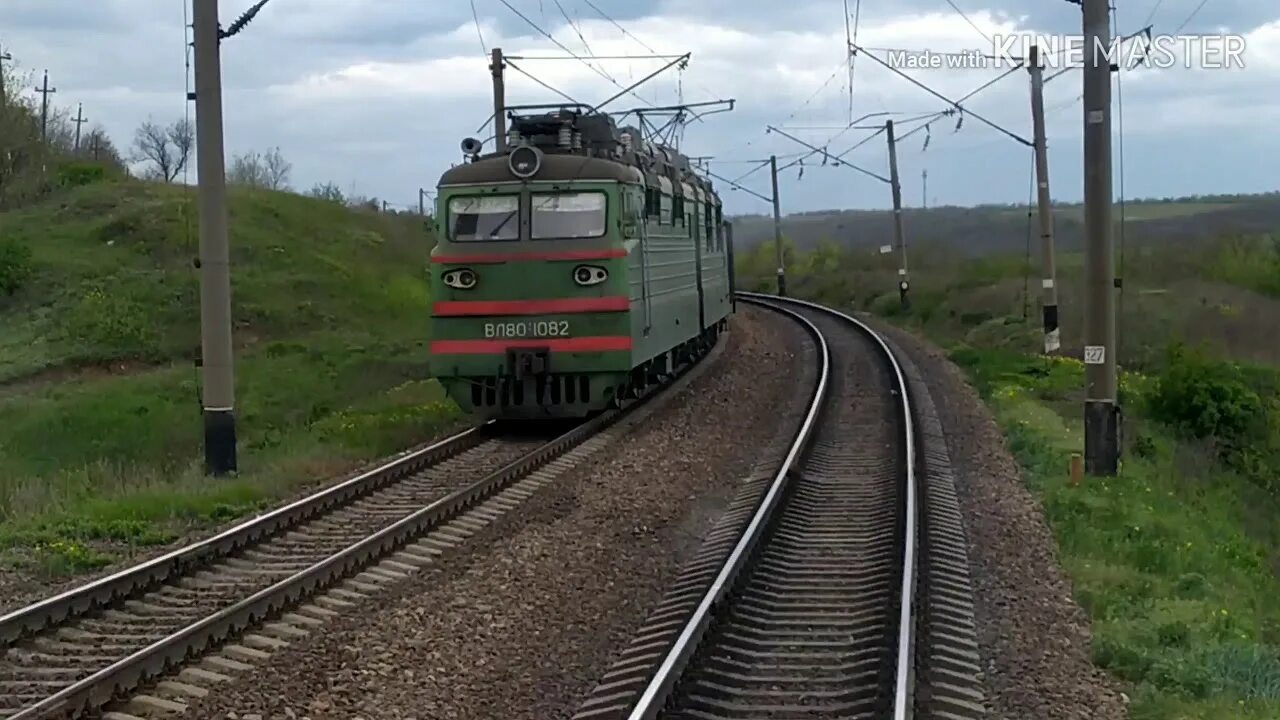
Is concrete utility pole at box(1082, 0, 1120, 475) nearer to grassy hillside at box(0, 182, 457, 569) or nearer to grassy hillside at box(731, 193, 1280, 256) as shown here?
grassy hillside at box(0, 182, 457, 569)

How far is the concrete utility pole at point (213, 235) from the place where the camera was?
47.2ft

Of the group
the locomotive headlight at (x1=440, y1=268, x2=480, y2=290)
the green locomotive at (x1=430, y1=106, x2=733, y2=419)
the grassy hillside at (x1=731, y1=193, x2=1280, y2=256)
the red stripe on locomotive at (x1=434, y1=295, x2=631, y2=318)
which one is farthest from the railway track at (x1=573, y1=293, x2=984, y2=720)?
the grassy hillside at (x1=731, y1=193, x2=1280, y2=256)

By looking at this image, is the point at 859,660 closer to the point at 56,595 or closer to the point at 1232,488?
the point at 56,595

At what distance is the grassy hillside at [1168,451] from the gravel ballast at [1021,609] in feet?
0.54

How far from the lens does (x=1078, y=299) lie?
124ft

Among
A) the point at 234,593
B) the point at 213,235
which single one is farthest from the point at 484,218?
the point at 234,593

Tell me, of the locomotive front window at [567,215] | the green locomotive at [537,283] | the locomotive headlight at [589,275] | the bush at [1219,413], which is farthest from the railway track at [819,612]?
the bush at [1219,413]

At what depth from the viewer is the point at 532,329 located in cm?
1677

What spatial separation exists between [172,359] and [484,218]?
19062 mm

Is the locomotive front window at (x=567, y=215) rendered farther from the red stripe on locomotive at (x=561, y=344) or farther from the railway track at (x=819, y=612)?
the railway track at (x=819, y=612)

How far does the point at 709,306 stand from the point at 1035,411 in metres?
7.51

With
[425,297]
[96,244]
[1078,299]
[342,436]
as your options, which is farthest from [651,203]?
[96,244]

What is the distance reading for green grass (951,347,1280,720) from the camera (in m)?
7.86

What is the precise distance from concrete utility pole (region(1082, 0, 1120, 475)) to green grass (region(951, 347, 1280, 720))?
0.50m
